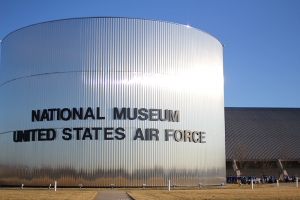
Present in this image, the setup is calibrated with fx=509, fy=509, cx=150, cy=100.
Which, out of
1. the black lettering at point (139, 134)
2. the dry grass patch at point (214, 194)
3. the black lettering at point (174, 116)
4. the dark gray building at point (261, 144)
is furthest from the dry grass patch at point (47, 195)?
the dark gray building at point (261, 144)

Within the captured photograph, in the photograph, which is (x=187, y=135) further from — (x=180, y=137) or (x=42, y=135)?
(x=42, y=135)

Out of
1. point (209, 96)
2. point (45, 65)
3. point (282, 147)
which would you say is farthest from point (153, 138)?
point (282, 147)

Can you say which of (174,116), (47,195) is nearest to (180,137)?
(174,116)

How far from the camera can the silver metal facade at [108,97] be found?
46156 mm

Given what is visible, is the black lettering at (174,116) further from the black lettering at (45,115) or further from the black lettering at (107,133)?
the black lettering at (45,115)

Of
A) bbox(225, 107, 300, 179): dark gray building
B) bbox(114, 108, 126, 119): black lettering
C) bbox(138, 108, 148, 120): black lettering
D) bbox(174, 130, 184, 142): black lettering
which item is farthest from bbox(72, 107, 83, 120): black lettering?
bbox(225, 107, 300, 179): dark gray building

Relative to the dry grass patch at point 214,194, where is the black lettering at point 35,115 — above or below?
above

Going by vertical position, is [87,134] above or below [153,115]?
below

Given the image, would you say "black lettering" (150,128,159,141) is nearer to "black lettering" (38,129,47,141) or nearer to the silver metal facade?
the silver metal facade

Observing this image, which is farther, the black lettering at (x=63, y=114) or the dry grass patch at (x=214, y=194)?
the black lettering at (x=63, y=114)

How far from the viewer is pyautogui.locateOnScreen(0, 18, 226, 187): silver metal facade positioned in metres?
46.2

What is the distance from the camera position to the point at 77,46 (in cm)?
4772

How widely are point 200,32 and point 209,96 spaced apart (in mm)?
6611

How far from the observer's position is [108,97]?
4669cm
